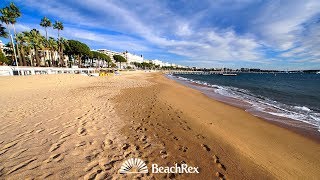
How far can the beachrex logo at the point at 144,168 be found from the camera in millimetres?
3918

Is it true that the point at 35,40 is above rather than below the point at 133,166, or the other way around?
above

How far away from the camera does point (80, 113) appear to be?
26.5ft

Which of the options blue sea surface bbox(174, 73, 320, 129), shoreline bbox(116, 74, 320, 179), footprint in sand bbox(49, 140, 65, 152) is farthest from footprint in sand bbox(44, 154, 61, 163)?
blue sea surface bbox(174, 73, 320, 129)

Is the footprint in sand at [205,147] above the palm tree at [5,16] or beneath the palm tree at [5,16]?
beneath

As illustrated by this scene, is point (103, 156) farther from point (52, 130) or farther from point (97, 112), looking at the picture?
point (97, 112)

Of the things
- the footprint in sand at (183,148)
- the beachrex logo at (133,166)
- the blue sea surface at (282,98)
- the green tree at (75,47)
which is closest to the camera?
the beachrex logo at (133,166)

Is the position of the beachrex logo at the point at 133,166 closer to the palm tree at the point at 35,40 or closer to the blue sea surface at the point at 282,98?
the blue sea surface at the point at 282,98

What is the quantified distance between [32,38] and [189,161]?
2151 inches

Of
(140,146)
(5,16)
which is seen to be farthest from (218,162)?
(5,16)

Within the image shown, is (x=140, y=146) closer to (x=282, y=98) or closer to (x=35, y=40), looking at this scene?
(x=282, y=98)

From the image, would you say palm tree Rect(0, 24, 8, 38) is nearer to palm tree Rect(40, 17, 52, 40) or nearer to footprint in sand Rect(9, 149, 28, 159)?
palm tree Rect(40, 17, 52, 40)

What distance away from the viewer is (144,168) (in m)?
4.00

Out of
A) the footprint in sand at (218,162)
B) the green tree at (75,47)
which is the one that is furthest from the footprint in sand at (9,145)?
the green tree at (75,47)

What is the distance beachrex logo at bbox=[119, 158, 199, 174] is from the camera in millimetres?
3918
